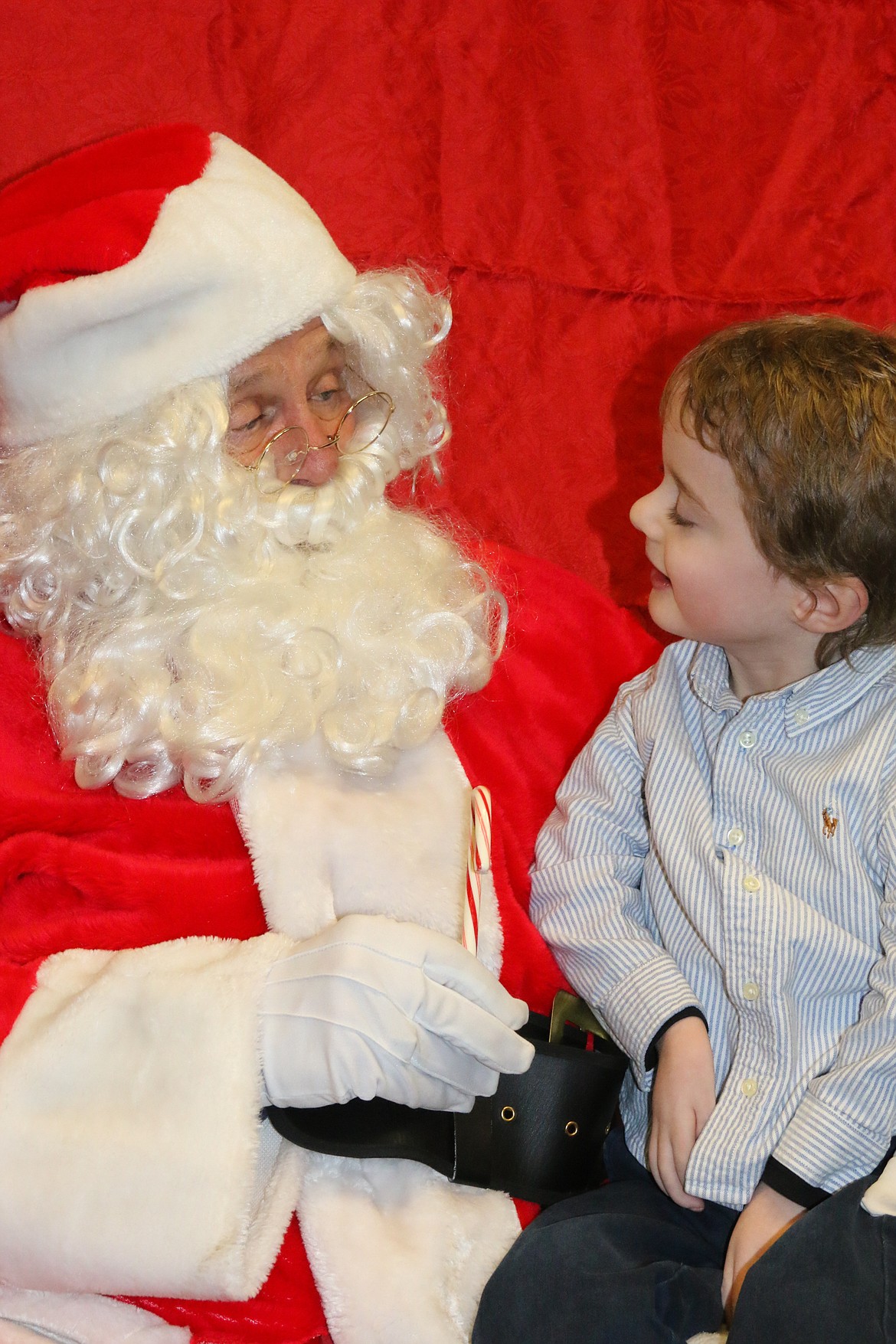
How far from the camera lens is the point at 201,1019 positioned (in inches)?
58.9

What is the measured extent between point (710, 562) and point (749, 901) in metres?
0.41

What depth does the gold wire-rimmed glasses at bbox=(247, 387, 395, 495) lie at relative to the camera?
184cm

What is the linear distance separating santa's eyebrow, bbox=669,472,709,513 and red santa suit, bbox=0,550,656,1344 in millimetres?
482

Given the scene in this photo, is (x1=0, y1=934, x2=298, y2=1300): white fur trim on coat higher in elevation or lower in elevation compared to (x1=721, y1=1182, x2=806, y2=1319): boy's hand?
higher

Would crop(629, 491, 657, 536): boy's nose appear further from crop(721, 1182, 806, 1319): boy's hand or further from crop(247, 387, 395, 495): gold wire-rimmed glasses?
crop(721, 1182, 806, 1319): boy's hand

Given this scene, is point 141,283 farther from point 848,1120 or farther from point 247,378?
point 848,1120

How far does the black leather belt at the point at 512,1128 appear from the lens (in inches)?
60.7

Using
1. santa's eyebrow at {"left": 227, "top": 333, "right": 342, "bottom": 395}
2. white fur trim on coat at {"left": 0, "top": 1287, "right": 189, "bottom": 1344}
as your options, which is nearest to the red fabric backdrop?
santa's eyebrow at {"left": 227, "top": 333, "right": 342, "bottom": 395}

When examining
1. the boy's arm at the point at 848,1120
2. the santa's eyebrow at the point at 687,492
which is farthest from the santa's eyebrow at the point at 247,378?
Answer: the boy's arm at the point at 848,1120

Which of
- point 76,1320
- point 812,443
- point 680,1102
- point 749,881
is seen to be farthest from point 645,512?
point 76,1320

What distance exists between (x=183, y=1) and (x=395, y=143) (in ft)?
1.30

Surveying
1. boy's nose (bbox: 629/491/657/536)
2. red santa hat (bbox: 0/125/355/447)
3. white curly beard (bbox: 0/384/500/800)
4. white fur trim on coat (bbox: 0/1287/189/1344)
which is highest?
red santa hat (bbox: 0/125/355/447)

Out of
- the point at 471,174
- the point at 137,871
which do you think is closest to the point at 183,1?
the point at 471,174

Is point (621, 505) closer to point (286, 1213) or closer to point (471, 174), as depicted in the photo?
point (471, 174)
